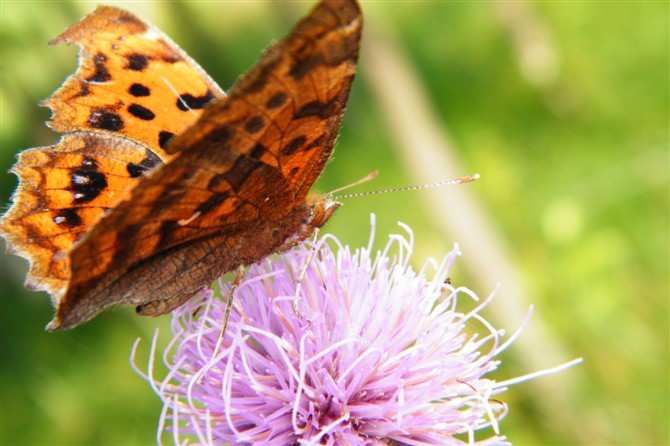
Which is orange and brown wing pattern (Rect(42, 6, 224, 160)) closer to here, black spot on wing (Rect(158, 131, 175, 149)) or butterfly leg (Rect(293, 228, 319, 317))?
black spot on wing (Rect(158, 131, 175, 149))

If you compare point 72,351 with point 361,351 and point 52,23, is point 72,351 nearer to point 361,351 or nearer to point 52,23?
point 52,23

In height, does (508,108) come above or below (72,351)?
above

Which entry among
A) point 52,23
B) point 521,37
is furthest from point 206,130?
point 521,37

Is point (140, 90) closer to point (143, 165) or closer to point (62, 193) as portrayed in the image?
point (143, 165)

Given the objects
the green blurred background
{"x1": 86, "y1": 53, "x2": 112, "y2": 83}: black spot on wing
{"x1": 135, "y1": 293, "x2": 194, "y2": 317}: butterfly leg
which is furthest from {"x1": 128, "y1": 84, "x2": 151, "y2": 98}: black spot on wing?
the green blurred background

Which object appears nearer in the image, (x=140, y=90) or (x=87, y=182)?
(x=87, y=182)

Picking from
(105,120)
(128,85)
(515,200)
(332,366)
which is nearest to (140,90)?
(128,85)

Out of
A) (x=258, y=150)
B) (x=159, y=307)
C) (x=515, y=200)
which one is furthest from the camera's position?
(x=515, y=200)
